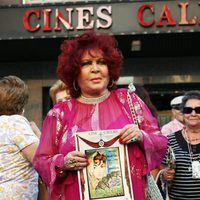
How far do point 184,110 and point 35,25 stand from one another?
7.46 m

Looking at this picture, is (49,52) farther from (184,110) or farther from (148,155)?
(148,155)

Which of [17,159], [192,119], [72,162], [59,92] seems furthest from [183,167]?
[72,162]

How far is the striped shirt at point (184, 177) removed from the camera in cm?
412

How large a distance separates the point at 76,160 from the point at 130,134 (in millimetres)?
316

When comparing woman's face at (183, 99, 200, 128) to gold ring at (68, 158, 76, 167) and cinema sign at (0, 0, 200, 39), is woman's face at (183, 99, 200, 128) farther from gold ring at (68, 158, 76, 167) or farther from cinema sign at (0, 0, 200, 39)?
cinema sign at (0, 0, 200, 39)

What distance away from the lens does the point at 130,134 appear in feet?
9.02

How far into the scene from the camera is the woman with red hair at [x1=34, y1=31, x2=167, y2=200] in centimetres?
282

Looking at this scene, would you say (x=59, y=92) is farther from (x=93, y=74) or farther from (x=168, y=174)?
(x=93, y=74)

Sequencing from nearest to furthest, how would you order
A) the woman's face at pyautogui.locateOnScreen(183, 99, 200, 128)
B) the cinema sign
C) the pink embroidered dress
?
1. the pink embroidered dress
2. the woman's face at pyautogui.locateOnScreen(183, 99, 200, 128)
3. the cinema sign

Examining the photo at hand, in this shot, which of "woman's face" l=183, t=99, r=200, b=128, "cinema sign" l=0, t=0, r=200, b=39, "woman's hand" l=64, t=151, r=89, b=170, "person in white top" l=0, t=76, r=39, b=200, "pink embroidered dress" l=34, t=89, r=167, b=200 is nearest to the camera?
"woman's hand" l=64, t=151, r=89, b=170

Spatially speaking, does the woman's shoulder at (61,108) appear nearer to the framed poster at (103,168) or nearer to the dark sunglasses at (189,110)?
the framed poster at (103,168)

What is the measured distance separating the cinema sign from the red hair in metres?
8.14

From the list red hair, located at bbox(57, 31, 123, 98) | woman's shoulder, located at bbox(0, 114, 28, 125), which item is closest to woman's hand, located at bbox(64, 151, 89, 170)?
red hair, located at bbox(57, 31, 123, 98)

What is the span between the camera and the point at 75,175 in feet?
9.32
